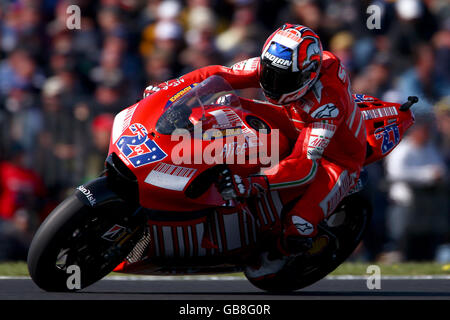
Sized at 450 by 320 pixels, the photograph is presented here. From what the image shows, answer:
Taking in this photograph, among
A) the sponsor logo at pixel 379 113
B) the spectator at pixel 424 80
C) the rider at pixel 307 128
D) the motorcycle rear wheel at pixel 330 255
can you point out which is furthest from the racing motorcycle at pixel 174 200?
the spectator at pixel 424 80

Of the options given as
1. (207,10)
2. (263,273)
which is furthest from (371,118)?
(207,10)

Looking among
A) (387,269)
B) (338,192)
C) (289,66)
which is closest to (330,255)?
(338,192)

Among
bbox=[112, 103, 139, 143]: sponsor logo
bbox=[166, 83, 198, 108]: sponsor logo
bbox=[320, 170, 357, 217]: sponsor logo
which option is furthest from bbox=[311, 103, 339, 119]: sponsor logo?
bbox=[112, 103, 139, 143]: sponsor logo

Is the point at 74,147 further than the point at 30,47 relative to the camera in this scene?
No

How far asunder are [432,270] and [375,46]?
3.09m

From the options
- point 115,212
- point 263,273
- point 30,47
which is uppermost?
point 30,47

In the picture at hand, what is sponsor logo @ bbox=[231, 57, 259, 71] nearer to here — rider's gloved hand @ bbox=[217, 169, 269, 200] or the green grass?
rider's gloved hand @ bbox=[217, 169, 269, 200]

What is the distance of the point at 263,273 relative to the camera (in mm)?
5816

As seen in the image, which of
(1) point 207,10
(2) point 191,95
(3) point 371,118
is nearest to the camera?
(2) point 191,95

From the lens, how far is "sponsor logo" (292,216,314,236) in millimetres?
5609

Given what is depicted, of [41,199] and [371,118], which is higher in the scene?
[371,118]

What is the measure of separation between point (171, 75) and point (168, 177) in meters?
4.55
